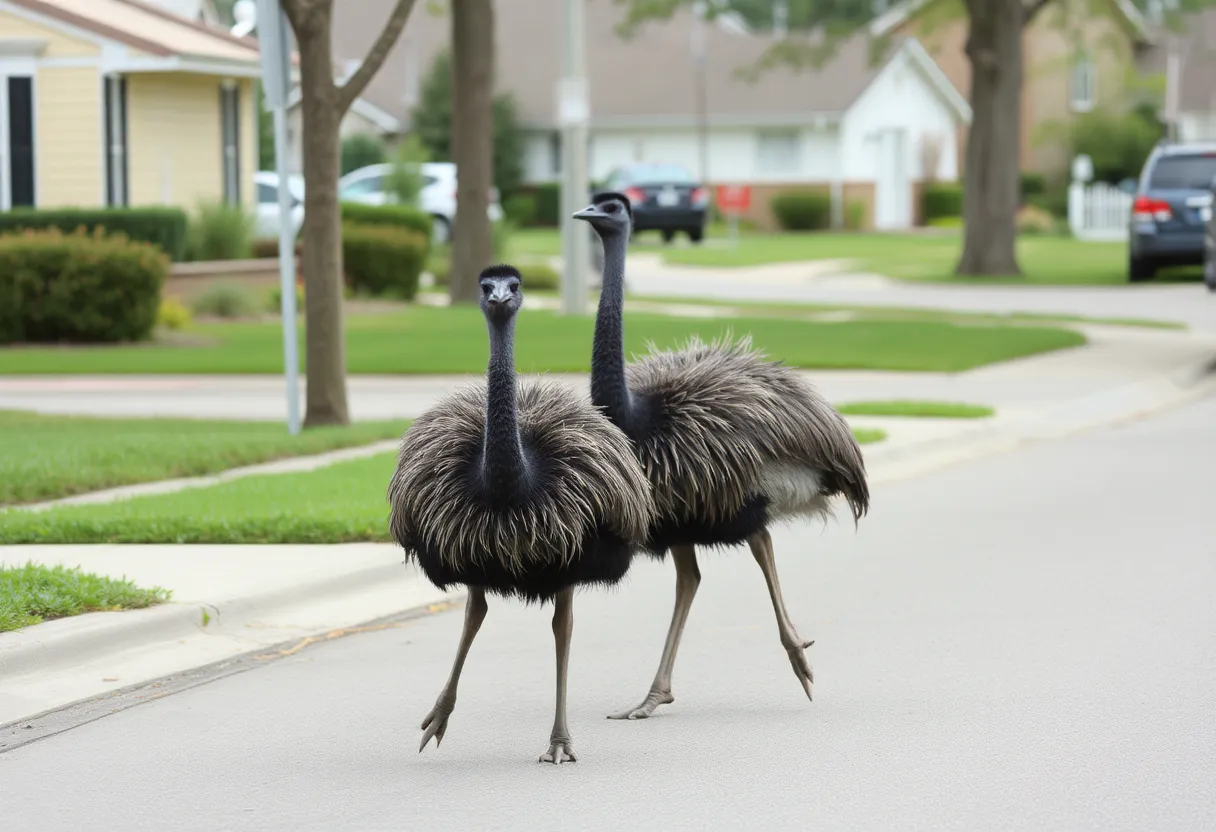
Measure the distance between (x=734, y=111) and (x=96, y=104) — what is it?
3573 cm

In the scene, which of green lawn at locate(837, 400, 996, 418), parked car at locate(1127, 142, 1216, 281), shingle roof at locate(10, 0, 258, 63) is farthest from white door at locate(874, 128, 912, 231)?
green lawn at locate(837, 400, 996, 418)

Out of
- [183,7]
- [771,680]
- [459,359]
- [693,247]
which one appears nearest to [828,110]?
[693,247]

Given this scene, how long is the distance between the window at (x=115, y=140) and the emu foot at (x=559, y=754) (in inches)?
867

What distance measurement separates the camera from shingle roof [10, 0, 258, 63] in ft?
86.4

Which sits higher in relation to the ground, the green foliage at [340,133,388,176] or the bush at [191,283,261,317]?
the green foliage at [340,133,388,176]

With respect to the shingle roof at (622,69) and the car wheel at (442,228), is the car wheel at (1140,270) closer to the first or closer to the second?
Result: the car wheel at (442,228)

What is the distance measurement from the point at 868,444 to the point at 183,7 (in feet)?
77.3

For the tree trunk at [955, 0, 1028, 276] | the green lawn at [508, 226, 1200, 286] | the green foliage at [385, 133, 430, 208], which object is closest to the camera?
the tree trunk at [955, 0, 1028, 276]

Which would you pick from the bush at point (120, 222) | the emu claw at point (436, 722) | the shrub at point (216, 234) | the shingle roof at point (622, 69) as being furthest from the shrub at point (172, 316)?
the shingle roof at point (622, 69)

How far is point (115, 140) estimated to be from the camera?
27.1 meters

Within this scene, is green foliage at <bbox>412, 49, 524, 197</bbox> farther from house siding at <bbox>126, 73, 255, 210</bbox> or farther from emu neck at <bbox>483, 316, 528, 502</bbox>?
emu neck at <bbox>483, 316, 528, 502</bbox>

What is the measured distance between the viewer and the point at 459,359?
798 inches

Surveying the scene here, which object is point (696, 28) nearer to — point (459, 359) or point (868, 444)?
point (459, 359)

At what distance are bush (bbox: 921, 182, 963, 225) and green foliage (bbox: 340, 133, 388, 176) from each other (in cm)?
1831
